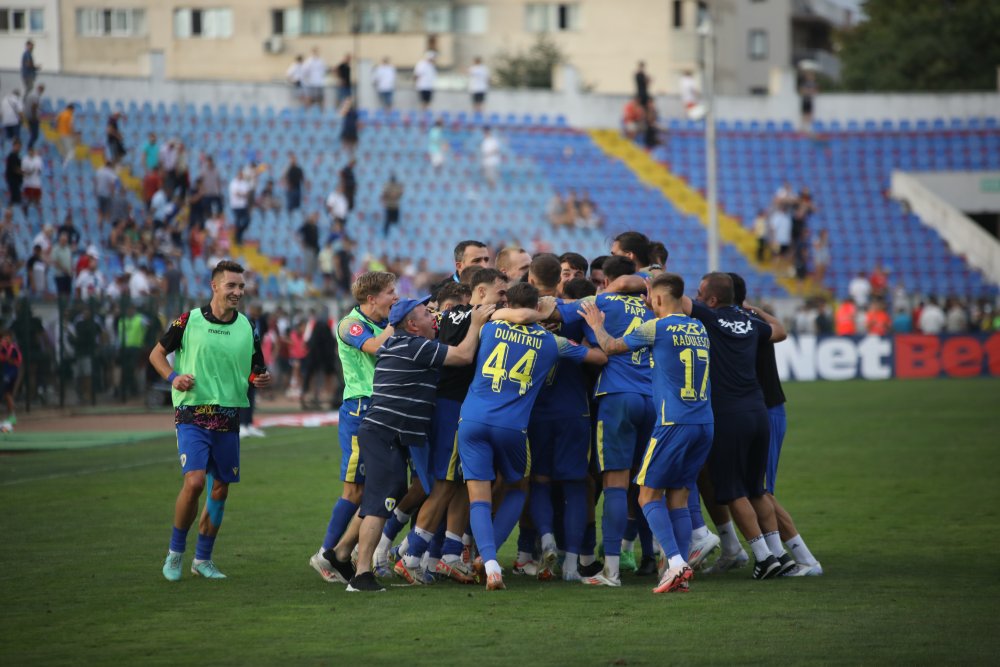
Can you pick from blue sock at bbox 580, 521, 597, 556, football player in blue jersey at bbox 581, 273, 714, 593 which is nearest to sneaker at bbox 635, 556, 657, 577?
blue sock at bbox 580, 521, 597, 556

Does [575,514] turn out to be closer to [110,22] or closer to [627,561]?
[627,561]

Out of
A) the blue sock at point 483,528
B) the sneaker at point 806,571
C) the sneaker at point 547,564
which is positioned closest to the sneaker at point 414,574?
the blue sock at point 483,528

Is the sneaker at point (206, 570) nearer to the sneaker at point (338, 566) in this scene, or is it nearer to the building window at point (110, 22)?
the sneaker at point (338, 566)

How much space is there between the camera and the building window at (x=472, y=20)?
212ft

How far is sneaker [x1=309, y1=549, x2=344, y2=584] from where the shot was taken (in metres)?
9.68

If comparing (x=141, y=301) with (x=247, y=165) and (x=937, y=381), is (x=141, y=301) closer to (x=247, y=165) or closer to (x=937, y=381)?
(x=247, y=165)

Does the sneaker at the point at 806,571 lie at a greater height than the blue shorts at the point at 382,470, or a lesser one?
lesser

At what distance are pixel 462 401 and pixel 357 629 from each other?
2.14 meters

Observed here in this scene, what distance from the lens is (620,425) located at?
31.7 ft

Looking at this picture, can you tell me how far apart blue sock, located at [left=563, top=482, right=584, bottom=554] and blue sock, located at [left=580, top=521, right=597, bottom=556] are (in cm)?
13

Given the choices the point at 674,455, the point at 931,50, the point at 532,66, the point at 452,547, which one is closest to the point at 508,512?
the point at 452,547

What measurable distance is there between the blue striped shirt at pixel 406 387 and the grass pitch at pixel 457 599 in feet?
3.65

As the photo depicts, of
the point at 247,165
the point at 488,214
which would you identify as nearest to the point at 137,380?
the point at 247,165

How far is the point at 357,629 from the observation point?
798 centimetres
